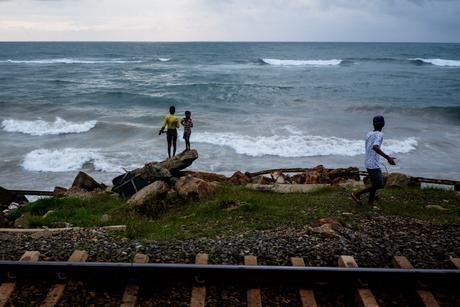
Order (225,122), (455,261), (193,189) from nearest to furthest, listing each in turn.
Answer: (455,261) < (193,189) < (225,122)

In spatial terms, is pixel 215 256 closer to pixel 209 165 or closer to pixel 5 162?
pixel 209 165

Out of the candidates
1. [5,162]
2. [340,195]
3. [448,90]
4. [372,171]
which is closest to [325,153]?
[340,195]

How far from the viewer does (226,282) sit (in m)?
4.73

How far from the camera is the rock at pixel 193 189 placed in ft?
30.9

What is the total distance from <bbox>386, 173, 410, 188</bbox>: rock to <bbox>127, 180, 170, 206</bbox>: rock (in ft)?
18.3

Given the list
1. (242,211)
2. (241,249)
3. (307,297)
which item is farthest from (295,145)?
(307,297)

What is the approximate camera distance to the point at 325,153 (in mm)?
19875

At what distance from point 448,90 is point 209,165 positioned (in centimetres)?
3521

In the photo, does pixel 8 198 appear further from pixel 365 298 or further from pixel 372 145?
pixel 365 298

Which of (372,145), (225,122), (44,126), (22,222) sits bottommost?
(44,126)

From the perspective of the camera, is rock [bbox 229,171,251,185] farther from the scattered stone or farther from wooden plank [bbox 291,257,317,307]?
wooden plank [bbox 291,257,317,307]

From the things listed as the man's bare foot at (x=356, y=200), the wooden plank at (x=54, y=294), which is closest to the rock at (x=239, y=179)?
the man's bare foot at (x=356, y=200)

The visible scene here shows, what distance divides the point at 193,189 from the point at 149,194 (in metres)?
0.95

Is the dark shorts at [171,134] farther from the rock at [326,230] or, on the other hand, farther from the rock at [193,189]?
the rock at [326,230]
